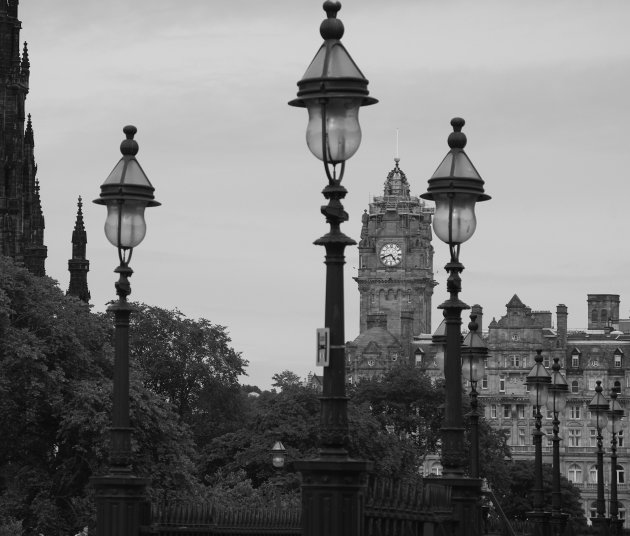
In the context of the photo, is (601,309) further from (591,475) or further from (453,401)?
(453,401)

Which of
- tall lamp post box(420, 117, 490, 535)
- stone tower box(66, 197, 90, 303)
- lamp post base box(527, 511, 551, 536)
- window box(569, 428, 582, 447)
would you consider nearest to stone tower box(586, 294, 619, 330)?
window box(569, 428, 582, 447)

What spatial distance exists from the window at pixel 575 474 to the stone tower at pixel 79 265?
252 feet

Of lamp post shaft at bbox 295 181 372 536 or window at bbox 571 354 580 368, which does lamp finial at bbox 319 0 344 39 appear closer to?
lamp post shaft at bbox 295 181 372 536

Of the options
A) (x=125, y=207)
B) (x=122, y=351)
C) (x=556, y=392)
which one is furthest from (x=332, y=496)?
(x=556, y=392)

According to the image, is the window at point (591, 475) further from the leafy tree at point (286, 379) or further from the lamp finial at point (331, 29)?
the lamp finial at point (331, 29)

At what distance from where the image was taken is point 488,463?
125312 mm

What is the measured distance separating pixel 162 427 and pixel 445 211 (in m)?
40.3

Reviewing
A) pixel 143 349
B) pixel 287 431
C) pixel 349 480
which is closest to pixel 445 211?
pixel 349 480

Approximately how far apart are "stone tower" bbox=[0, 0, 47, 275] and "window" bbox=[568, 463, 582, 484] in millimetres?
78790

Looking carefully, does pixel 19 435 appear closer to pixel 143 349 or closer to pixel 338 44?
pixel 338 44

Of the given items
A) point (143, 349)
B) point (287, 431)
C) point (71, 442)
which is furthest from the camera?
point (143, 349)

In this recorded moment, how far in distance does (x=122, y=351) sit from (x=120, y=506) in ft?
6.51

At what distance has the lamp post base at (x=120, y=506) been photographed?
2664cm

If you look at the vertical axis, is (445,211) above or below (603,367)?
below
